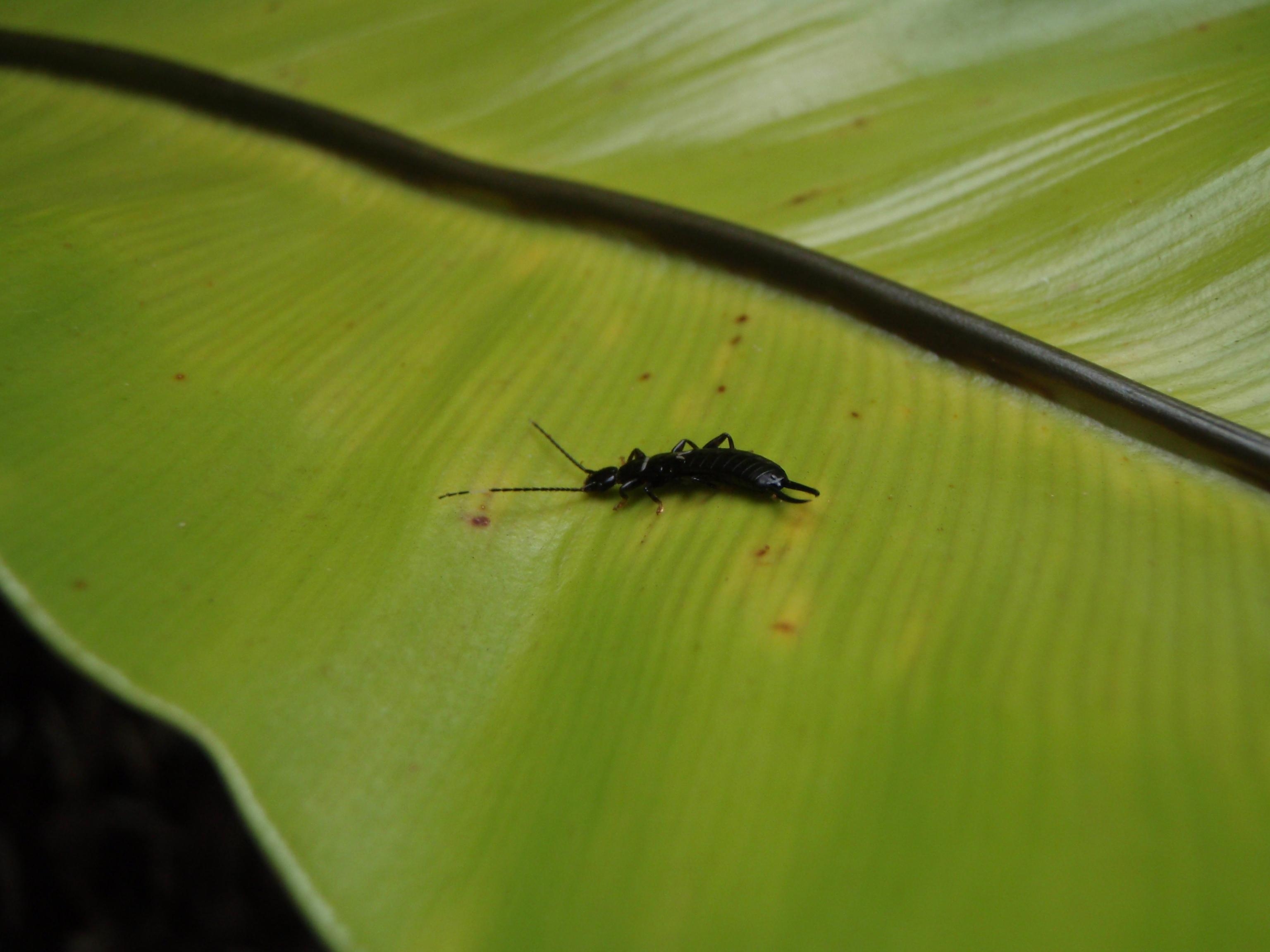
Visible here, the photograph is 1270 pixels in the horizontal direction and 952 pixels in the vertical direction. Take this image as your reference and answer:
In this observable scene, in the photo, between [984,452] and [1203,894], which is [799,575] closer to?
[984,452]

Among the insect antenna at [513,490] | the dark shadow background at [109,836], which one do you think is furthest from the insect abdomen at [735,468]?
the dark shadow background at [109,836]

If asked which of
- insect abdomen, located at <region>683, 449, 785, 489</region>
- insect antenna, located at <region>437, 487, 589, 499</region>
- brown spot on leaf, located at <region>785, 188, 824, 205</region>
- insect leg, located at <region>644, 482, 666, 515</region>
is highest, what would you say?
brown spot on leaf, located at <region>785, 188, 824, 205</region>

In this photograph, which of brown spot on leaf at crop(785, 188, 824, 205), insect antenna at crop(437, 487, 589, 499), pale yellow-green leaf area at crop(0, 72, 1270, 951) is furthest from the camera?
brown spot on leaf at crop(785, 188, 824, 205)

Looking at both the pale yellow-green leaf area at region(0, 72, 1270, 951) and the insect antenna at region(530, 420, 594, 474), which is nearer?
the pale yellow-green leaf area at region(0, 72, 1270, 951)

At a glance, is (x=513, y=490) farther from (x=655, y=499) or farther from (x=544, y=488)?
(x=655, y=499)

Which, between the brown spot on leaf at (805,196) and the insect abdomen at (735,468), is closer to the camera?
the insect abdomen at (735,468)

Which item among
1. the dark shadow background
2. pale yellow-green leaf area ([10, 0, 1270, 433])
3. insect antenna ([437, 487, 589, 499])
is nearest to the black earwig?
insect antenna ([437, 487, 589, 499])

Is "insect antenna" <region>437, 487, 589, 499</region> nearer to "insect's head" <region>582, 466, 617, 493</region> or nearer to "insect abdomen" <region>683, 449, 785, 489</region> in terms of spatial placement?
"insect's head" <region>582, 466, 617, 493</region>

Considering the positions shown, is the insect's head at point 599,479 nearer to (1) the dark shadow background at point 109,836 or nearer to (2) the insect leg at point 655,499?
(2) the insect leg at point 655,499
